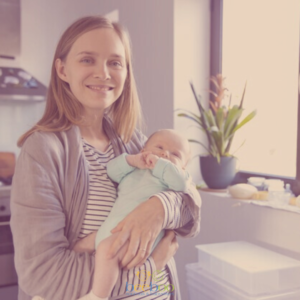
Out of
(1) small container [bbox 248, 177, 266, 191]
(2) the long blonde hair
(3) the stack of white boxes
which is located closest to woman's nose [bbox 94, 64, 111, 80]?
(2) the long blonde hair

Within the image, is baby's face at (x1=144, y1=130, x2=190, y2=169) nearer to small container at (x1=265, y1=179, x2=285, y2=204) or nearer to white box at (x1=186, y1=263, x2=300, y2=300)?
white box at (x1=186, y1=263, x2=300, y2=300)

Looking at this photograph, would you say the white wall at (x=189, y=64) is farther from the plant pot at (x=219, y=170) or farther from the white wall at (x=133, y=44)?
the plant pot at (x=219, y=170)

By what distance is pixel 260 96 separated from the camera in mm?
2406

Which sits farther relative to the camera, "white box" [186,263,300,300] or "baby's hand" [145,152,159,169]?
"white box" [186,263,300,300]

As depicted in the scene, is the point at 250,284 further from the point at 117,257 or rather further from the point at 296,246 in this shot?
the point at 117,257

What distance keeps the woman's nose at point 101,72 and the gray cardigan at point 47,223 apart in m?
0.23

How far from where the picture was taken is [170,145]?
4.41ft

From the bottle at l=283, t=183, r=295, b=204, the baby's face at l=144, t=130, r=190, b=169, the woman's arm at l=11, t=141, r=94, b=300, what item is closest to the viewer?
the woman's arm at l=11, t=141, r=94, b=300

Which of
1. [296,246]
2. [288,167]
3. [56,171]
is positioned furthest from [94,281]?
[288,167]

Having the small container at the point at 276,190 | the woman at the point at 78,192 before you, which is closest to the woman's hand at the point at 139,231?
the woman at the point at 78,192

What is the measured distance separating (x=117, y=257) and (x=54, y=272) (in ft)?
0.53

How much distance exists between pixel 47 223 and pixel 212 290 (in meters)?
0.93

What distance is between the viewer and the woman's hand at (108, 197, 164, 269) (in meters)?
1.02

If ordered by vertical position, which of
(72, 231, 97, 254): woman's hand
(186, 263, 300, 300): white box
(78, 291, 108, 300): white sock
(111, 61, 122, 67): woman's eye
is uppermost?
(111, 61, 122, 67): woman's eye
